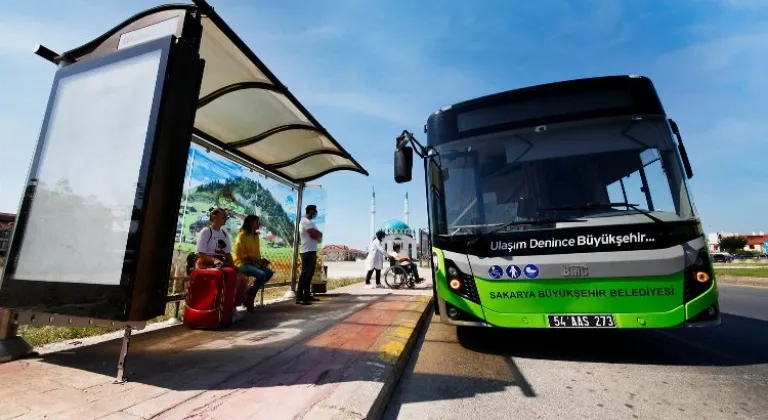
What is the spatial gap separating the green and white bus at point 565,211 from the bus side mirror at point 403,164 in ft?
0.04

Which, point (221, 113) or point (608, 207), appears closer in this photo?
point (608, 207)

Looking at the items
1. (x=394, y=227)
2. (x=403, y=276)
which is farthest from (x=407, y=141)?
(x=394, y=227)

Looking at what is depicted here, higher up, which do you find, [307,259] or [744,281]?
[307,259]

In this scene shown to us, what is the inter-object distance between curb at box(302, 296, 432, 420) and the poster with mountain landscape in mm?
3015

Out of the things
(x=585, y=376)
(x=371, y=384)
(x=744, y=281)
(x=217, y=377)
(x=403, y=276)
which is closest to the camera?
(x=371, y=384)

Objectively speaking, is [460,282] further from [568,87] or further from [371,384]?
[568,87]

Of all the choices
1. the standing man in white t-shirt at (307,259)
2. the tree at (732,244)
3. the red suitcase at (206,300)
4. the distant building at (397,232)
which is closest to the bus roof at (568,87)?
the red suitcase at (206,300)

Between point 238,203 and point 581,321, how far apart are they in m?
5.56

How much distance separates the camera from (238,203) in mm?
6488

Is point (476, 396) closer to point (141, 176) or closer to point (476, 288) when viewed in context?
point (476, 288)

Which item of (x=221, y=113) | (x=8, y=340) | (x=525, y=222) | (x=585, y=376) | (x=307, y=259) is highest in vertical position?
(x=221, y=113)

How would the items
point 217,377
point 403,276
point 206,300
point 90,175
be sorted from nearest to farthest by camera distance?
point 217,377
point 90,175
point 206,300
point 403,276

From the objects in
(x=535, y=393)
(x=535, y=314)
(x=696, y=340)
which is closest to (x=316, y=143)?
(x=535, y=314)

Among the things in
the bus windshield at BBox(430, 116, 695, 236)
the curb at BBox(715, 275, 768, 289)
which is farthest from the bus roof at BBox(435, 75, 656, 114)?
the curb at BBox(715, 275, 768, 289)
